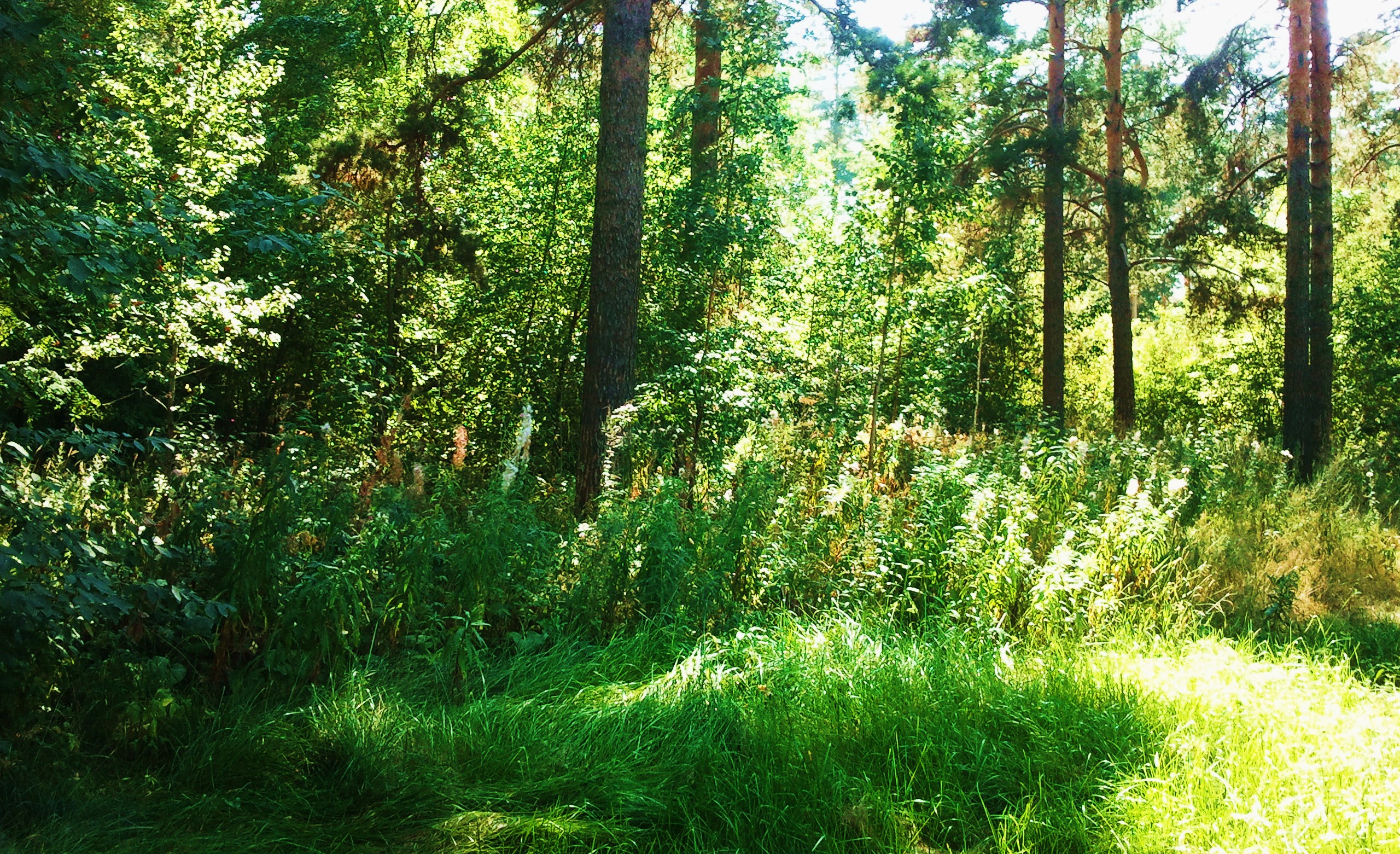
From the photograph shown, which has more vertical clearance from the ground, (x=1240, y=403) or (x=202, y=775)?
(x=1240, y=403)

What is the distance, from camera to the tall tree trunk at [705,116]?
966cm

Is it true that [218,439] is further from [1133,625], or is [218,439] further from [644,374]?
[1133,625]

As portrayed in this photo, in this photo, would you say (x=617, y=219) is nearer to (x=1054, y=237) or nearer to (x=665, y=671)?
(x=665, y=671)

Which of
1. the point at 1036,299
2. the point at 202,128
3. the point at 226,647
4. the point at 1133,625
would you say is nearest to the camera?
the point at 226,647

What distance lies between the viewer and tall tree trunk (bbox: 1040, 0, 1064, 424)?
15.7 meters

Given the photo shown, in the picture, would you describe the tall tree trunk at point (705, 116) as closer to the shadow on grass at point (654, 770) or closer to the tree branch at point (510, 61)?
the tree branch at point (510, 61)

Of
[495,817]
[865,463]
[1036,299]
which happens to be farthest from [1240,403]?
[495,817]

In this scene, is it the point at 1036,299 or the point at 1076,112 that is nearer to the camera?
the point at 1076,112

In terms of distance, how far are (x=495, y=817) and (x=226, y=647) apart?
67.2 inches

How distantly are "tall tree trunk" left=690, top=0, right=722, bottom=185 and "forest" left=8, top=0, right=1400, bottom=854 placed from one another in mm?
69

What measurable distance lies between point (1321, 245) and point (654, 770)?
12.5m

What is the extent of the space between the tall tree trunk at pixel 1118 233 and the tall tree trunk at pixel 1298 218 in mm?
3596

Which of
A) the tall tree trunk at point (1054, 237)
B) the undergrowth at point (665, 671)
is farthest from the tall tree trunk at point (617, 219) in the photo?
the tall tree trunk at point (1054, 237)

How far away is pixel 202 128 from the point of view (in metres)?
8.53
